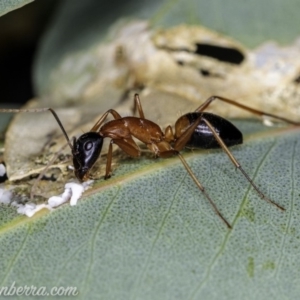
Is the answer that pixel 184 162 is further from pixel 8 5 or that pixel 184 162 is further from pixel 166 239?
pixel 8 5

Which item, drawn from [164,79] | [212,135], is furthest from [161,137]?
[164,79]

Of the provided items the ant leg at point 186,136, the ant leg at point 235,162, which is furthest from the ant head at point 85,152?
the ant leg at point 235,162

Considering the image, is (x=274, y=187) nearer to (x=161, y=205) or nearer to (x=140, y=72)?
(x=161, y=205)

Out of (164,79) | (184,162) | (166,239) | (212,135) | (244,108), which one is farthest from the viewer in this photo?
(164,79)

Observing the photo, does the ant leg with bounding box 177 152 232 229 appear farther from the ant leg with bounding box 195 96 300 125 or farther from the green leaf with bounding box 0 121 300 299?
the ant leg with bounding box 195 96 300 125

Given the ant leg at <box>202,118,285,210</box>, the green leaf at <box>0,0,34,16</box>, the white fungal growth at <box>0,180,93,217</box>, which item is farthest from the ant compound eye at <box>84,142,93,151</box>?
the green leaf at <box>0,0,34,16</box>

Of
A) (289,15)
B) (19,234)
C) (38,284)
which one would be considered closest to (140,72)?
(289,15)
